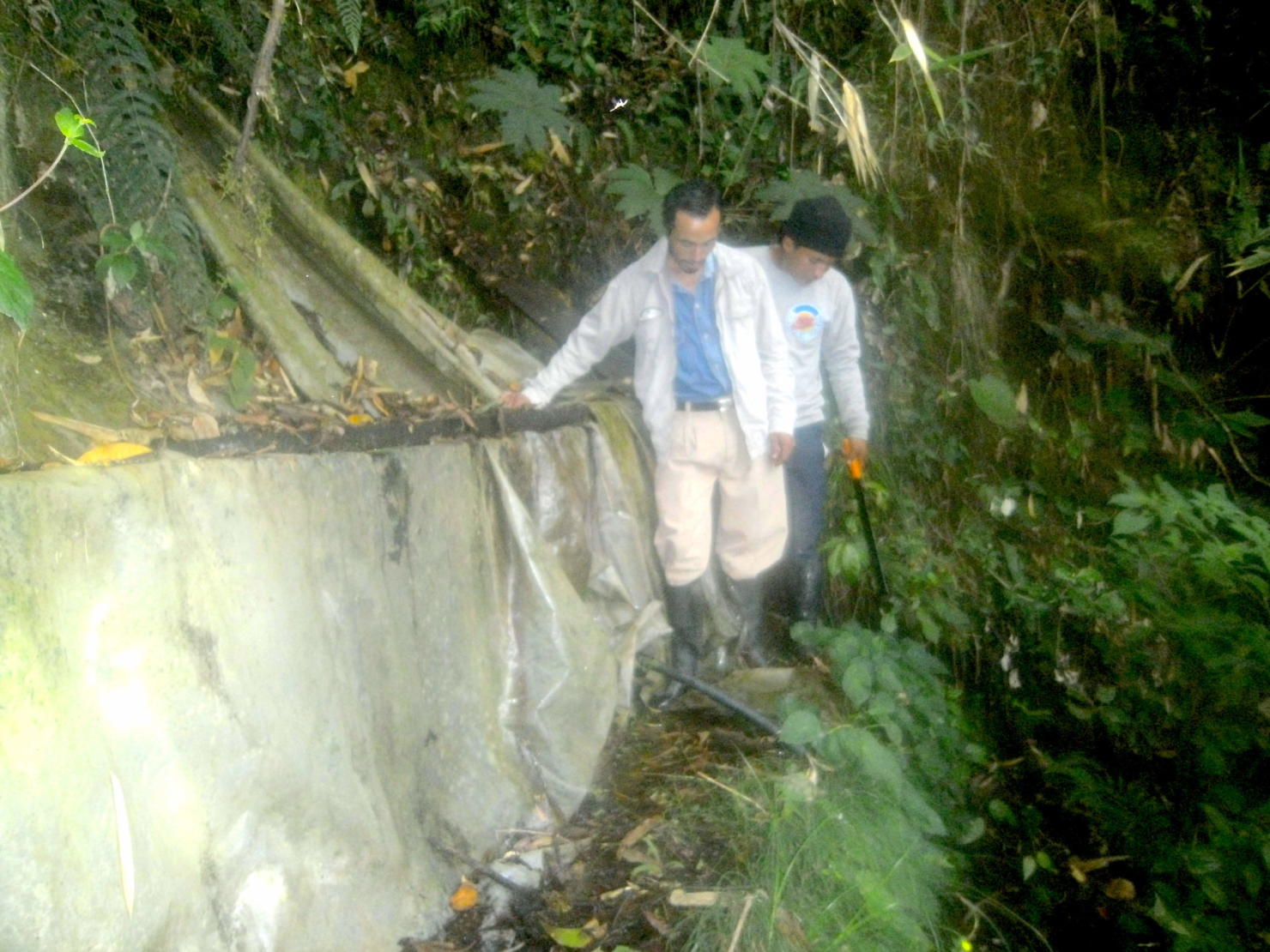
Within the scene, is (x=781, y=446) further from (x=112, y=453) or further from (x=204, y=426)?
(x=112, y=453)

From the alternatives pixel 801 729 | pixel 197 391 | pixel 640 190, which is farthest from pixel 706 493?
pixel 197 391

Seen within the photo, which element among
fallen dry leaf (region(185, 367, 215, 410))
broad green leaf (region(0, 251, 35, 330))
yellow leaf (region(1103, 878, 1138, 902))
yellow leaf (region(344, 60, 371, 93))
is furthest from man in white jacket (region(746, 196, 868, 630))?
broad green leaf (region(0, 251, 35, 330))

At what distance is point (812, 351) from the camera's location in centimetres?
374

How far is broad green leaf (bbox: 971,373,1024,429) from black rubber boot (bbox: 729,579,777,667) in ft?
5.16

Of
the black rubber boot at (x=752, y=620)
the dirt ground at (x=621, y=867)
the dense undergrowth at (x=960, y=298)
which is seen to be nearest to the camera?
the dirt ground at (x=621, y=867)

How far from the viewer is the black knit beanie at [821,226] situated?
3443mm

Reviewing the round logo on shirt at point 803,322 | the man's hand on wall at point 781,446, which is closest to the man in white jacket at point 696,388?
the man's hand on wall at point 781,446

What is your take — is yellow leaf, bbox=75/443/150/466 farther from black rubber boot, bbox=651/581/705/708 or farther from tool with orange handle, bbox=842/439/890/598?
tool with orange handle, bbox=842/439/890/598

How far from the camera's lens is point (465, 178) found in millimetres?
4191

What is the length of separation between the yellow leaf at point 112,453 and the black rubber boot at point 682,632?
6.65 ft

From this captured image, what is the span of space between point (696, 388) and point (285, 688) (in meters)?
1.86

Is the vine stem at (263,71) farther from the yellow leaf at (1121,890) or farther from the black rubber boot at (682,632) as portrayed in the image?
the yellow leaf at (1121,890)

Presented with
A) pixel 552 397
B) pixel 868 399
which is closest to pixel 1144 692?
pixel 868 399

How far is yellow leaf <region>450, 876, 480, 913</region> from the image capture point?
8.38ft
